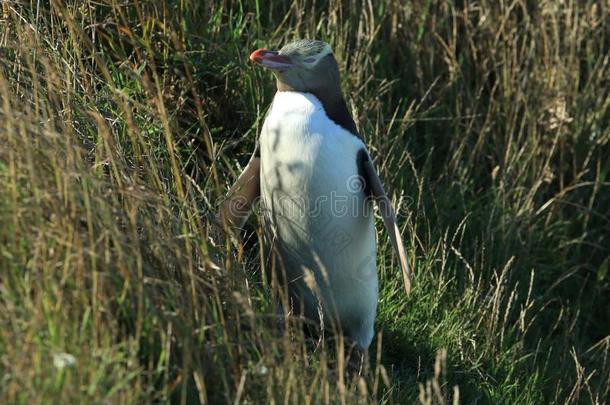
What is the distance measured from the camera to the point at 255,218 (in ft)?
14.2

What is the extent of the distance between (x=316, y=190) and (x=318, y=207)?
0.08 metres

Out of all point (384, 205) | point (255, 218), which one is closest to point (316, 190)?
point (384, 205)

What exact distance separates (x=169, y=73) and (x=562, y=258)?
2.30m

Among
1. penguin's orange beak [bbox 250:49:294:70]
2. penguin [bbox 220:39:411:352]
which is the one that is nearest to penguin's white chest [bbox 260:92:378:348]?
penguin [bbox 220:39:411:352]

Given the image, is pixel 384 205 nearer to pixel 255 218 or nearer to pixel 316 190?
pixel 316 190

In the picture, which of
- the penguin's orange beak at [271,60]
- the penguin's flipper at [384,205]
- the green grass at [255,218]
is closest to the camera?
the green grass at [255,218]

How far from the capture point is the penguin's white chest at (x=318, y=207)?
3.71 meters

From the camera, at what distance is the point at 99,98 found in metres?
3.94

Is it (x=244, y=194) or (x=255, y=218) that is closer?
(x=244, y=194)

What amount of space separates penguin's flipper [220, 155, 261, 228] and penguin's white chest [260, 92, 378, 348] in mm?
100

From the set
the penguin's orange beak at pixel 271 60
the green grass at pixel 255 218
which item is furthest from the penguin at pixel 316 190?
the green grass at pixel 255 218

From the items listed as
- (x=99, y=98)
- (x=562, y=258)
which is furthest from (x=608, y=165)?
(x=99, y=98)

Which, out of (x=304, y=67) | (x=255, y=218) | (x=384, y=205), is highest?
(x=304, y=67)

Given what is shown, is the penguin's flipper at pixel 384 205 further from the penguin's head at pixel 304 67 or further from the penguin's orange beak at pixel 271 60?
the penguin's orange beak at pixel 271 60
